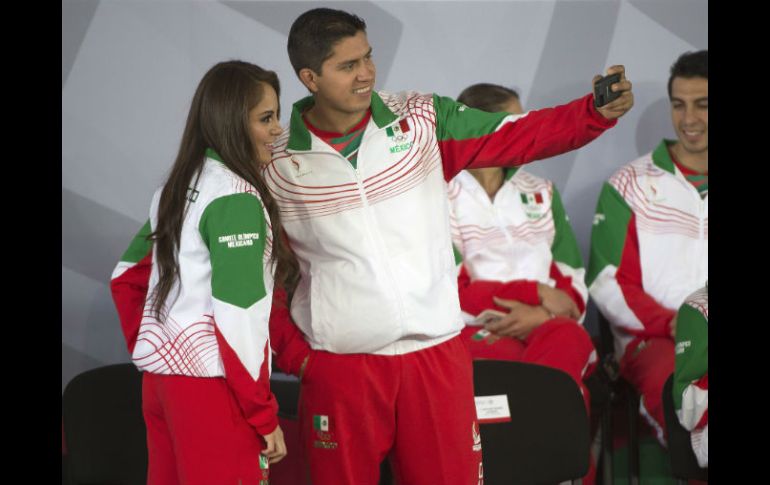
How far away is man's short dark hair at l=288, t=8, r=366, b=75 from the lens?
223 cm

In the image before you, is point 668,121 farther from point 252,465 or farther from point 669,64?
point 252,465

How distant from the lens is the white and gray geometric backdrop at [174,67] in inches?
148

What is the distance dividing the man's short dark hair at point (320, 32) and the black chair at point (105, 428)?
3.71 feet

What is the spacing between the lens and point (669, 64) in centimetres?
401

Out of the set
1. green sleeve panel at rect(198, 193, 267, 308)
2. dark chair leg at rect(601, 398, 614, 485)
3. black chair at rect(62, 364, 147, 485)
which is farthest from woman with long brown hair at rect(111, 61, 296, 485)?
dark chair leg at rect(601, 398, 614, 485)

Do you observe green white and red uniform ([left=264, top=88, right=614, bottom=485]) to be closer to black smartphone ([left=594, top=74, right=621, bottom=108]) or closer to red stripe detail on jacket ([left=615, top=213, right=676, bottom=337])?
black smartphone ([left=594, top=74, right=621, bottom=108])

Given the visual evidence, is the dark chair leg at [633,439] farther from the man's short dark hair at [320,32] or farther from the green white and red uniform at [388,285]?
the man's short dark hair at [320,32]

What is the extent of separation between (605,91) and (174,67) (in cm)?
230

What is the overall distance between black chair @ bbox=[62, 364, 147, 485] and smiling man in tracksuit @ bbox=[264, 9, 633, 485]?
0.74m

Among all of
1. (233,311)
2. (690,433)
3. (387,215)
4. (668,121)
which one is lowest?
(690,433)

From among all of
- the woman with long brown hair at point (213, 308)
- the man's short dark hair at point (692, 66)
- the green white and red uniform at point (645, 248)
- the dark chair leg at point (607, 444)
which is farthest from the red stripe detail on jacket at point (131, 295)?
the man's short dark hair at point (692, 66)
